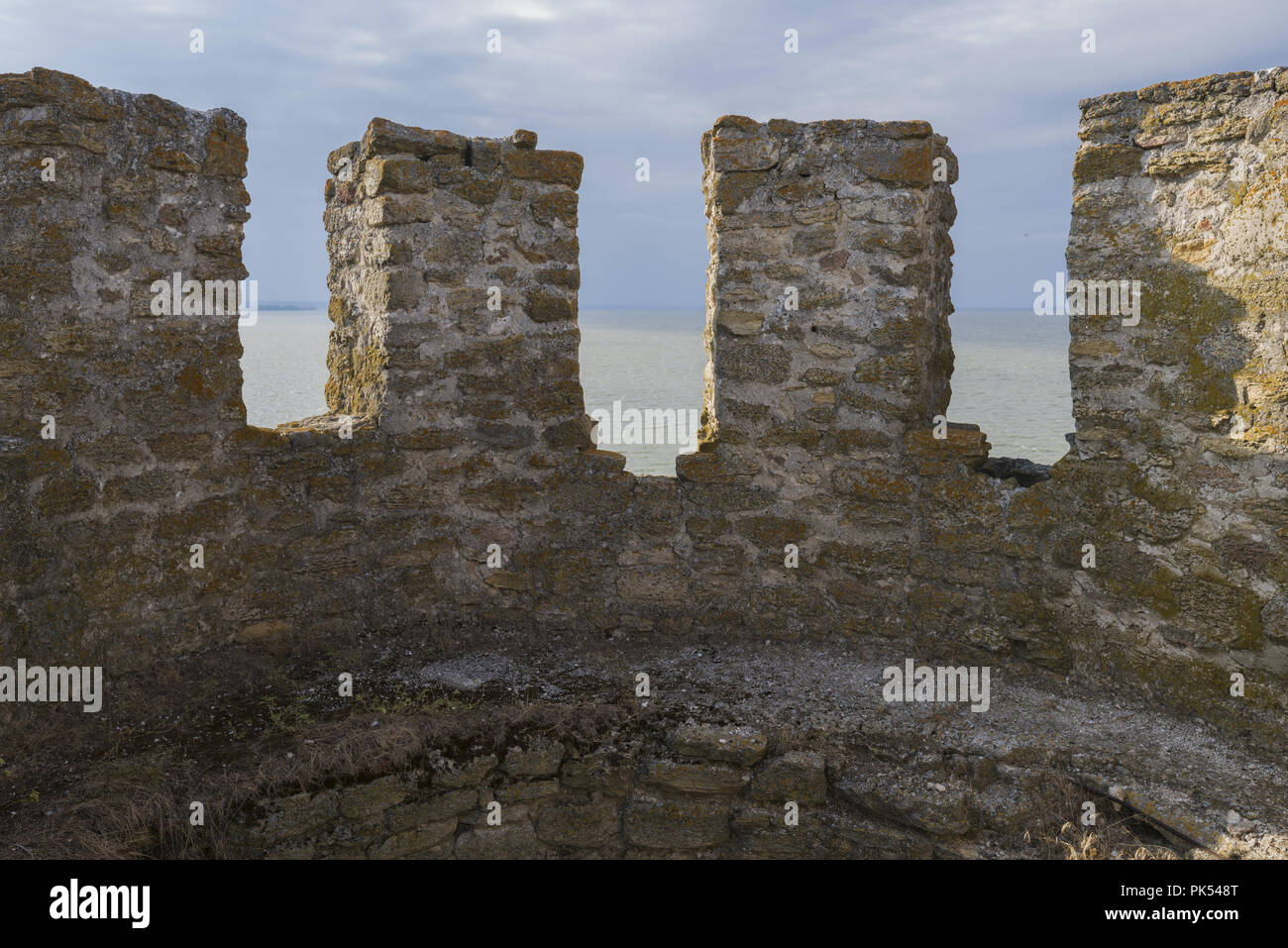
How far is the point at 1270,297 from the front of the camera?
3.93 m

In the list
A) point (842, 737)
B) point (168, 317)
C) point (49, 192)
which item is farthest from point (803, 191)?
point (49, 192)

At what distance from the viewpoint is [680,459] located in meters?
5.11

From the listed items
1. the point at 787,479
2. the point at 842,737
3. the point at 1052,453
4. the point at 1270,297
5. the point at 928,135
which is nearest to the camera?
the point at 1270,297

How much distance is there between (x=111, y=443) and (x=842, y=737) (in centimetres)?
344

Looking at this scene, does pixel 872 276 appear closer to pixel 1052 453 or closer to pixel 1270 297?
pixel 1270 297

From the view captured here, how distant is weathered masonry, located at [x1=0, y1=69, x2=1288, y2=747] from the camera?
4027 mm
